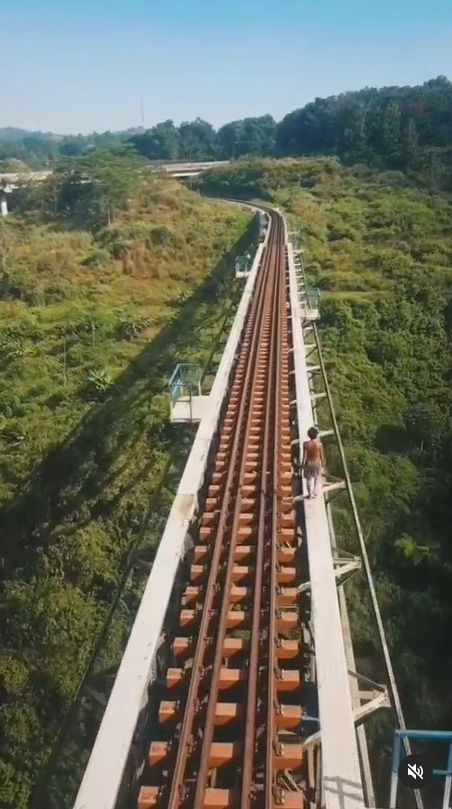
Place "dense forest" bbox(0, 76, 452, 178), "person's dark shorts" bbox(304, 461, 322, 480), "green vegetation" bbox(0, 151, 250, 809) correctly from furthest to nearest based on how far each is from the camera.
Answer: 1. "dense forest" bbox(0, 76, 452, 178)
2. "green vegetation" bbox(0, 151, 250, 809)
3. "person's dark shorts" bbox(304, 461, 322, 480)

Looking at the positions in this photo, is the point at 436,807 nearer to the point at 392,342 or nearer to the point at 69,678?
the point at 69,678

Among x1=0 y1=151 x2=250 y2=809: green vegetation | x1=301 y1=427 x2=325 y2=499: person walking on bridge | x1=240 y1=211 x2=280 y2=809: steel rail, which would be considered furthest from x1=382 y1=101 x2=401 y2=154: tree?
x1=301 y1=427 x2=325 y2=499: person walking on bridge

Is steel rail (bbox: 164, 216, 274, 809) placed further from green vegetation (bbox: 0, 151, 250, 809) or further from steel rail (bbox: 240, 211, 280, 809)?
green vegetation (bbox: 0, 151, 250, 809)

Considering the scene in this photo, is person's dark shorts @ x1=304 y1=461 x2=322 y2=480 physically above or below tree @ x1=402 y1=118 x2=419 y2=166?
below

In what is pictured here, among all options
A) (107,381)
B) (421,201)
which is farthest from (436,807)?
(421,201)

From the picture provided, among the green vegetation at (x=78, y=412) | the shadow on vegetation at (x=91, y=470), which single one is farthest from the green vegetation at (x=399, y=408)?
the shadow on vegetation at (x=91, y=470)
